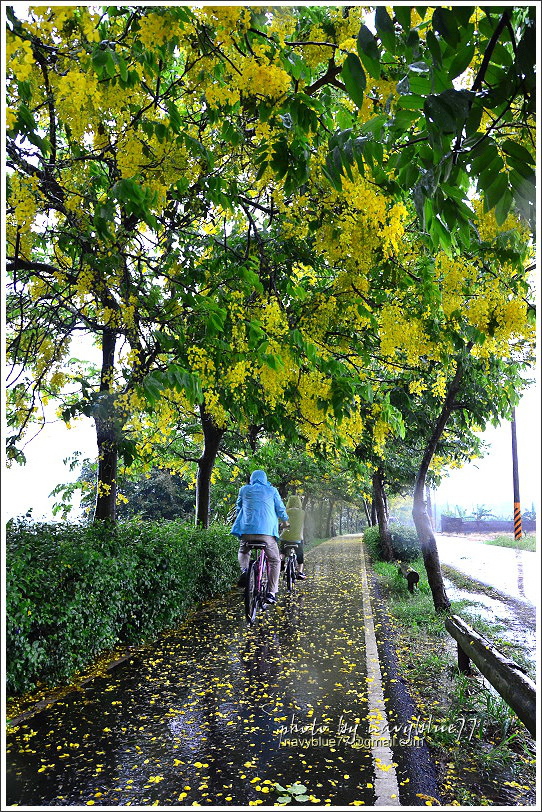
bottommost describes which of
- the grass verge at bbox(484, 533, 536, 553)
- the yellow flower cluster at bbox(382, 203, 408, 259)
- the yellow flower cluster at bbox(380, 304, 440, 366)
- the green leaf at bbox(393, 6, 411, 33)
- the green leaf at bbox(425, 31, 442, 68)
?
the grass verge at bbox(484, 533, 536, 553)

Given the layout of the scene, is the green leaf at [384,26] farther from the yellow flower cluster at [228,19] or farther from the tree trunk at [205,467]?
the tree trunk at [205,467]

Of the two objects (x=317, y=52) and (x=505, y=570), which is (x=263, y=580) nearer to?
(x=317, y=52)

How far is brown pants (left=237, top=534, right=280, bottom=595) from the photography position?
260 inches

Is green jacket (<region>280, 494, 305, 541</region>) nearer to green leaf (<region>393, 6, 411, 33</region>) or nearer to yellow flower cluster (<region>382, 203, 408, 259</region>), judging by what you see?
yellow flower cluster (<region>382, 203, 408, 259</region>)

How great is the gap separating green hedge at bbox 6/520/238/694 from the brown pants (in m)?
0.81

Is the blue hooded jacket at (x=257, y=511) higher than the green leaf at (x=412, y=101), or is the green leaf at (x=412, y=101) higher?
the green leaf at (x=412, y=101)

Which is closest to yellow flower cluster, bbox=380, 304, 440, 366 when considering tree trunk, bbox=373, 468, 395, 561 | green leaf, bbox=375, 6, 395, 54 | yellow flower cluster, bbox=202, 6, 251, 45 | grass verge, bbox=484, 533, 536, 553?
yellow flower cluster, bbox=202, 6, 251, 45

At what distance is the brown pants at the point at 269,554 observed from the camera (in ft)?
21.7

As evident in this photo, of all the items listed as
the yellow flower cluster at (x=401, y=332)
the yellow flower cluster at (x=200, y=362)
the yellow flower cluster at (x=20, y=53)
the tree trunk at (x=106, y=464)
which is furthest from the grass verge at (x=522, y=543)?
the yellow flower cluster at (x=20, y=53)

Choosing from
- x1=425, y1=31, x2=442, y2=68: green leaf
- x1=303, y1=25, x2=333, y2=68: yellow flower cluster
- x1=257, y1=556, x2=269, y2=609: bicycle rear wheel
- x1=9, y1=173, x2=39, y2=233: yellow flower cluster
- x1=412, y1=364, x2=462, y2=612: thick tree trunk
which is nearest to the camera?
x1=425, y1=31, x2=442, y2=68: green leaf

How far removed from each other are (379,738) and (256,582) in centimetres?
328

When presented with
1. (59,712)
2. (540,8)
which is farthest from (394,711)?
(540,8)

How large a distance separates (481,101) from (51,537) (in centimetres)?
466

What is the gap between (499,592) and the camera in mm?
11047
